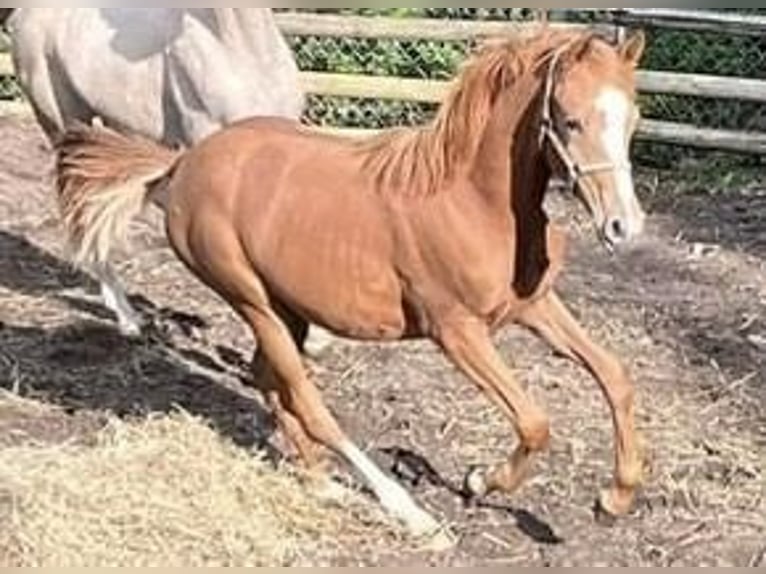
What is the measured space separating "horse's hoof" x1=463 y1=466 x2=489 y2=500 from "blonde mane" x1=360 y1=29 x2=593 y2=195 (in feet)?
2.80

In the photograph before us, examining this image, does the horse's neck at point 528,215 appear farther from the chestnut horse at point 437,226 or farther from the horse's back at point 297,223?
the horse's back at point 297,223

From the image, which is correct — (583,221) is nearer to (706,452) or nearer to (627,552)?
(706,452)

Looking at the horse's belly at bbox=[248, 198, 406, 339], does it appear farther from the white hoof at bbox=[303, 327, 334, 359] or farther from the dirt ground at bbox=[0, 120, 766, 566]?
the white hoof at bbox=[303, 327, 334, 359]

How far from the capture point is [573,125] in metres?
4.40

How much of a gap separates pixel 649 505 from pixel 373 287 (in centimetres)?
103

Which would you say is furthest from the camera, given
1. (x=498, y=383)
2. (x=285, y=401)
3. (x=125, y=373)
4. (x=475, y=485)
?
(x=125, y=373)

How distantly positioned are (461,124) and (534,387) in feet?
5.25

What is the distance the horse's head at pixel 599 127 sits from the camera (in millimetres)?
4330

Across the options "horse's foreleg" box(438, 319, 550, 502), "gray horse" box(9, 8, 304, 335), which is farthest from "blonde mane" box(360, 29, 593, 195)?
"gray horse" box(9, 8, 304, 335)

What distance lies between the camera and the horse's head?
4.33 meters

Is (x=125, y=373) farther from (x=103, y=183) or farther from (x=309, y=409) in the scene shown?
(x=309, y=409)

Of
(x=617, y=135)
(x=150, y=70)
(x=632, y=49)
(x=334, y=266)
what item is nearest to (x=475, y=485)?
(x=334, y=266)

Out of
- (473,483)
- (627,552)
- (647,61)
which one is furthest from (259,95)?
(647,61)

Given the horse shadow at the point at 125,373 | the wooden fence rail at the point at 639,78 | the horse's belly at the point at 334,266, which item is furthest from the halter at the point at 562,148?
the wooden fence rail at the point at 639,78
